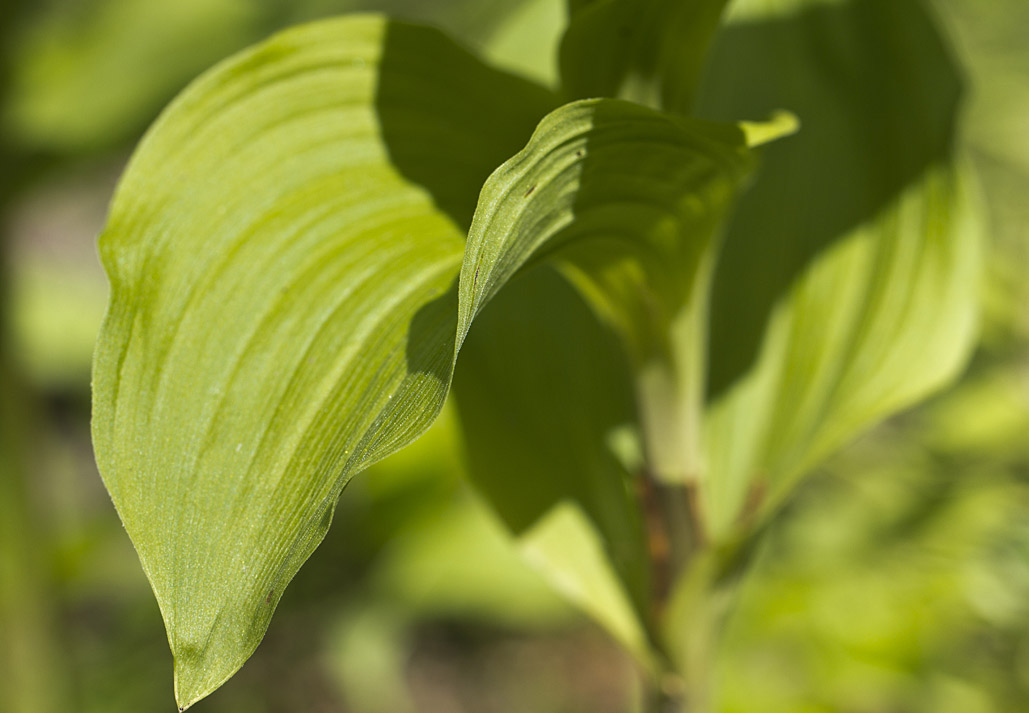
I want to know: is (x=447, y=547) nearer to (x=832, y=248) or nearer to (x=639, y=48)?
(x=832, y=248)

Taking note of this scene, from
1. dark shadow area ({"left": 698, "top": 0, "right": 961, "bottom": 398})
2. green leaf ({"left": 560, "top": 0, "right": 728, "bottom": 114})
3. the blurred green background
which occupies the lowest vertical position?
the blurred green background

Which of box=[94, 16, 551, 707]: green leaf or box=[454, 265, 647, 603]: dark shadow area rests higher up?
box=[94, 16, 551, 707]: green leaf

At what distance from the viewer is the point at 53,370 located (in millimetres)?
1864

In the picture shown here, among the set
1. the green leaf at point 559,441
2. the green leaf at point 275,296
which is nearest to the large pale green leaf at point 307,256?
the green leaf at point 275,296

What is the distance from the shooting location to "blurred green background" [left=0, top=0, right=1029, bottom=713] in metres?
0.96

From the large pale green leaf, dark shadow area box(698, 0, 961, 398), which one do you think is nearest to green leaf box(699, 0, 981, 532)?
dark shadow area box(698, 0, 961, 398)

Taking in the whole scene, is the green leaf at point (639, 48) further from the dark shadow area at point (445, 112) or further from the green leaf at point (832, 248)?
the green leaf at point (832, 248)

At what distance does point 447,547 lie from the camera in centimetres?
135

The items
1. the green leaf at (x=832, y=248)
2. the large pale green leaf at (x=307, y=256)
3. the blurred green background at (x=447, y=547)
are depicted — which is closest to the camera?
the large pale green leaf at (x=307, y=256)

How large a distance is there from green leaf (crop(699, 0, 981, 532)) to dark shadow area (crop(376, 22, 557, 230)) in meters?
0.24

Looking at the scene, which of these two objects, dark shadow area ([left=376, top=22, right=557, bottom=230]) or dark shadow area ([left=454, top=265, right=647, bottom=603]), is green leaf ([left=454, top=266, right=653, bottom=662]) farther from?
dark shadow area ([left=376, top=22, right=557, bottom=230])

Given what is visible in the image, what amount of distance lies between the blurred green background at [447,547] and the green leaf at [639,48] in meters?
0.25

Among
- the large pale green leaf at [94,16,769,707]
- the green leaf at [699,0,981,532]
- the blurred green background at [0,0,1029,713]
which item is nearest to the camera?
the large pale green leaf at [94,16,769,707]

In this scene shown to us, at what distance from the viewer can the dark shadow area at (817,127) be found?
19.8 inches
